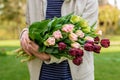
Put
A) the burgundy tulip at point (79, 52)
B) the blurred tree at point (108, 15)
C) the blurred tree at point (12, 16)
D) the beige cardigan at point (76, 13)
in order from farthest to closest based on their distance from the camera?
the blurred tree at point (12, 16) → the blurred tree at point (108, 15) → the beige cardigan at point (76, 13) → the burgundy tulip at point (79, 52)

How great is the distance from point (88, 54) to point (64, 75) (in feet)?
0.53

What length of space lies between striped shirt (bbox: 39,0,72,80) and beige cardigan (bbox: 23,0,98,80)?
3cm

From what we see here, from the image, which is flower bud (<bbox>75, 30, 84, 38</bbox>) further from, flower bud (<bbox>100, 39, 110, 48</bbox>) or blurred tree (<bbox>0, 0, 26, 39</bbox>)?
blurred tree (<bbox>0, 0, 26, 39</bbox>)

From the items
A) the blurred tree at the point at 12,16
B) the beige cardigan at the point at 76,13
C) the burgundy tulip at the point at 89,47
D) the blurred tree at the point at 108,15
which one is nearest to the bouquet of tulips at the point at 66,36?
the burgundy tulip at the point at 89,47

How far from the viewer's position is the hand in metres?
1.70

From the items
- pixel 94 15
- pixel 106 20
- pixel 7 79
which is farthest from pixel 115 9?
pixel 94 15

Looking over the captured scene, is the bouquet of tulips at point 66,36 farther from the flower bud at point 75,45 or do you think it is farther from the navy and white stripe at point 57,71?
the navy and white stripe at point 57,71

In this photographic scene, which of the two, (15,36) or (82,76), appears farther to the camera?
(15,36)

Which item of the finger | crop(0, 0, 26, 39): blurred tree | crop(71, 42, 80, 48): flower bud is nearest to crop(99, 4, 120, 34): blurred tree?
crop(0, 0, 26, 39): blurred tree

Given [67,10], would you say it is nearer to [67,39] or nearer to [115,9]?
[67,39]

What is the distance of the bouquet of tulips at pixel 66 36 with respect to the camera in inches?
63.7

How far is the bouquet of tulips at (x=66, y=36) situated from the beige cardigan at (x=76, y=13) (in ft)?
0.48

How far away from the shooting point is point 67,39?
165cm

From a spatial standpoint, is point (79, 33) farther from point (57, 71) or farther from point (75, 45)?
point (57, 71)
